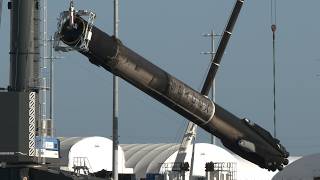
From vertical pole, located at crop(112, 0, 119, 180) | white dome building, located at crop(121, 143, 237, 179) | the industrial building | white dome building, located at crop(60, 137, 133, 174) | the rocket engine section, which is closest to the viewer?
the rocket engine section

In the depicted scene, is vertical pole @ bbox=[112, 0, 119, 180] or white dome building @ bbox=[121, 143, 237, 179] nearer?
vertical pole @ bbox=[112, 0, 119, 180]

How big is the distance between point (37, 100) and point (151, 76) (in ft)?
24.5

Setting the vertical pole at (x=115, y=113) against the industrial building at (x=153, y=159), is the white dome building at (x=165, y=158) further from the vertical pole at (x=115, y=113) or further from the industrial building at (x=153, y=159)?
the vertical pole at (x=115, y=113)

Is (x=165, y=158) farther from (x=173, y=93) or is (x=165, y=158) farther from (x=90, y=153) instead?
(x=173, y=93)

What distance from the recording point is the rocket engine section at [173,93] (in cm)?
3647

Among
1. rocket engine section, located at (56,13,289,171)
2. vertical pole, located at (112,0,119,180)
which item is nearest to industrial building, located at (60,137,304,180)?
vertical pole, located at (112,0,119,180)

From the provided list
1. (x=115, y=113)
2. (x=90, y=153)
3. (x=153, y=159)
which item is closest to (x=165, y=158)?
(x=153, y=159)

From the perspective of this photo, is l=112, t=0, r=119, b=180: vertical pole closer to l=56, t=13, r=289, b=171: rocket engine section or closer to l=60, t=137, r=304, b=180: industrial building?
l=56, t=13, r=289, b=171: rocket engine section

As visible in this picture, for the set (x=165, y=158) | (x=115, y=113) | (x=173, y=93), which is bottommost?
(x=165, y=158)

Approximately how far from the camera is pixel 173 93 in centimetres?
3888

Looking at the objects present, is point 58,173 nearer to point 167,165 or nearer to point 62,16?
point 62,16

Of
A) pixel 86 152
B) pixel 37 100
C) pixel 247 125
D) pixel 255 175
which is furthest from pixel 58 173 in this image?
pixel 255 175

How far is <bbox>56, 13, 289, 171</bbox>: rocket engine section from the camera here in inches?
1436

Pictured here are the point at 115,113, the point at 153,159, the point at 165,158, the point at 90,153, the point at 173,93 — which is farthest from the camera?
the point at 153,159
